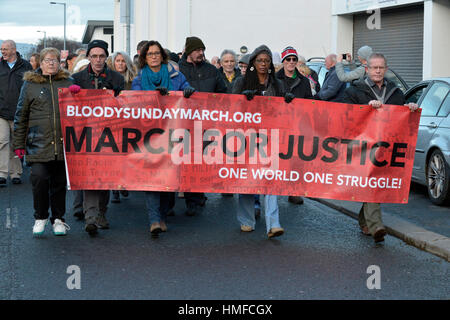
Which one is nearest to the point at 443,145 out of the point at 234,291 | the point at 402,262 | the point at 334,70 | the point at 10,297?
the point at 334,70

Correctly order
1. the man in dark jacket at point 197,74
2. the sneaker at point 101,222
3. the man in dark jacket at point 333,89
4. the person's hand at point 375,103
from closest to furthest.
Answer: the person's hand at point 375,103, the sneaker at point 101,222, the man in dark jacket at point 197,74, the man in dark jacket at point 333,89

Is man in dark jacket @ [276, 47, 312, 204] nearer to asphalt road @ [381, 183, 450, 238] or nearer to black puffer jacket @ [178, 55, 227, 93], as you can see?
black puffer jacket @ [178, 55, 227, 93]

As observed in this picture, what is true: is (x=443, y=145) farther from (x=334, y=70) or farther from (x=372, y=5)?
(x=372, y=5)

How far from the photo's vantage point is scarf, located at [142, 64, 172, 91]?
830 centimetres

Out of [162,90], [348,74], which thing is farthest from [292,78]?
[162,90]

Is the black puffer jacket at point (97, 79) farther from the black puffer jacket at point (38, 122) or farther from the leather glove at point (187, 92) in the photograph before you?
the leather glove at point (187, 92)

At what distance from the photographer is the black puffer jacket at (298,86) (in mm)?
10016

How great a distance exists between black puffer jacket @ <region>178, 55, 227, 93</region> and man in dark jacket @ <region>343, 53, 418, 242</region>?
2039 mm

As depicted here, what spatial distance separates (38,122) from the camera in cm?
800

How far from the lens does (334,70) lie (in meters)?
12.1

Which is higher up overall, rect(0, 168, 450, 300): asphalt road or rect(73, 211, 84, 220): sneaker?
rect(73, 211, 84, 220): sneaker

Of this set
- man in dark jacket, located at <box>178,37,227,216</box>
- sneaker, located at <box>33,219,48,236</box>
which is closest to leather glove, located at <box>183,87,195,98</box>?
man in dark jacket, located at <box>178,37,227,216</box>

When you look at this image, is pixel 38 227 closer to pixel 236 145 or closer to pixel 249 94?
pixel 236 145

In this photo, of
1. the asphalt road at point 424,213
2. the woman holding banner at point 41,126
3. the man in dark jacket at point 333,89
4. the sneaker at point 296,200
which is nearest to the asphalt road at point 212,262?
the woman holding banner at point 41,126
